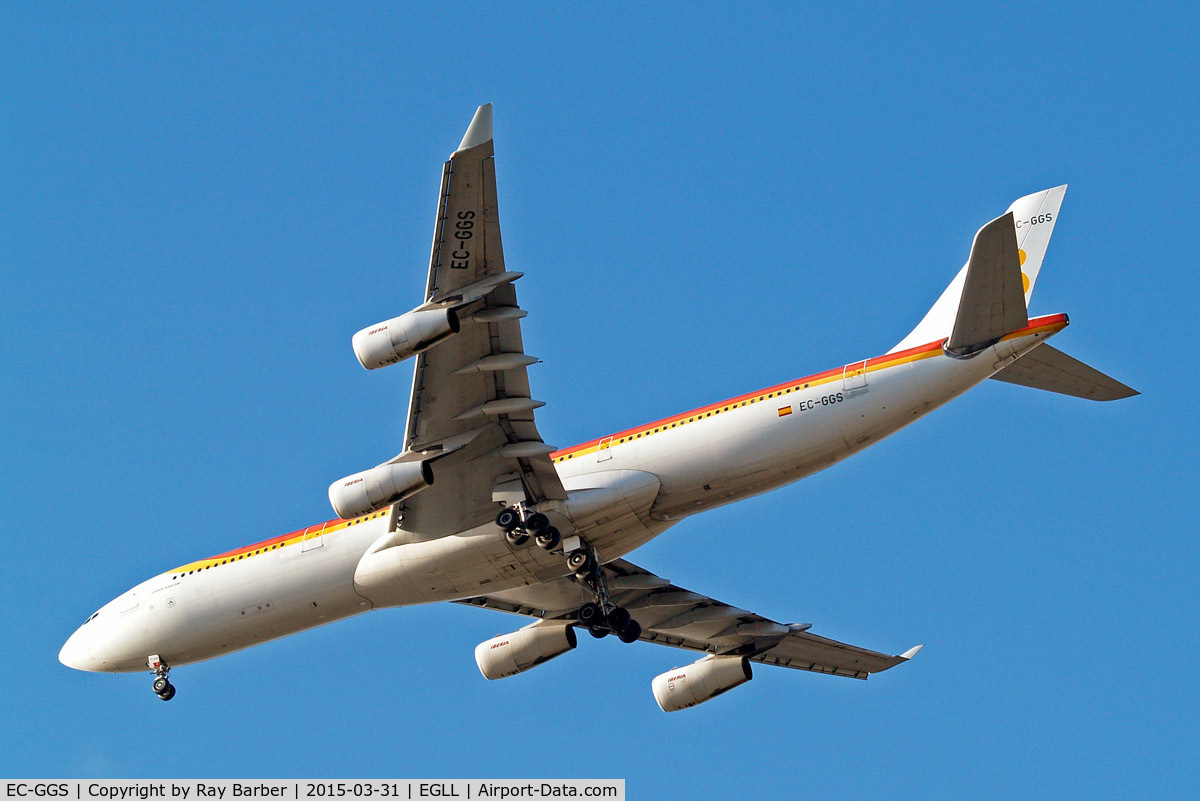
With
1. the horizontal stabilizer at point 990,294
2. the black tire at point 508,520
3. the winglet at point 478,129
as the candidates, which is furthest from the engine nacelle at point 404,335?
the horizontal stabilizer at point 990,294

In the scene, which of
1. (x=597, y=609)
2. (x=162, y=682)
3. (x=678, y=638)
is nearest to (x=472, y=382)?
(x=597, y=609)

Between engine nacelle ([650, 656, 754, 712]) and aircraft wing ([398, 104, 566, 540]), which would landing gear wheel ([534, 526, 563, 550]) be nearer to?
aircraft wing ([398, 104, 566, 540])

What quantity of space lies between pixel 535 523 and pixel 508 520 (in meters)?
0.67

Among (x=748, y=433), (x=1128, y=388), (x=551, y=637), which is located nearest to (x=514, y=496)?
(x=748, y=433)

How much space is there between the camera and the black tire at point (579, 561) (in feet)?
109

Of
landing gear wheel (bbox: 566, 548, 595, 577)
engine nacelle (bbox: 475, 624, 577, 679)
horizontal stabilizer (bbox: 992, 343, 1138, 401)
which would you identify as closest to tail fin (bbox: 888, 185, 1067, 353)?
horizontal stabilizer (bbox: 992, 343, 1138, 401)

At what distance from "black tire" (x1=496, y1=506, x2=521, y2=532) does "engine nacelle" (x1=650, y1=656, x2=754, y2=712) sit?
409 inches

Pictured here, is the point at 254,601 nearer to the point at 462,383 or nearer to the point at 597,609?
the point at 597,609

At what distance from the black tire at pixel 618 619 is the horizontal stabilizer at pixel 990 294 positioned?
10241mm

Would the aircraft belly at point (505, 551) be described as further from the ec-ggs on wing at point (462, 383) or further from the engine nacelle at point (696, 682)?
→ the engine nacelle at point (696, 682)

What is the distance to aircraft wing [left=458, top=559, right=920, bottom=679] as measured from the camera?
39375 millimetres

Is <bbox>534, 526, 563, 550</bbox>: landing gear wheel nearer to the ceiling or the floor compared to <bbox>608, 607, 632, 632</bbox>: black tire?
nearer to the ceiling

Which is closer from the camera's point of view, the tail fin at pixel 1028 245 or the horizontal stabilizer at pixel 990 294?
the horizontal stabilizer at pixel 990 294

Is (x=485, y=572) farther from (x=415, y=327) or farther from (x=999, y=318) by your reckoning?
(x=999, y=318)
